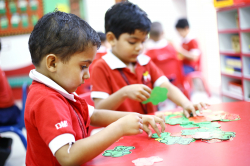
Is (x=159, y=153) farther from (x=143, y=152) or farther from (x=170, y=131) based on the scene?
(x=170, y=131)

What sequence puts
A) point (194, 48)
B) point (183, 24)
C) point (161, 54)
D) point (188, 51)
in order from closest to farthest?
1. point (161, 54)
2. point (194, 48)
3. point (188, 51)
4. point (183, 24)

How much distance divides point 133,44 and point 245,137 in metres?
0.78

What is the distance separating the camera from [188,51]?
409 centimetres

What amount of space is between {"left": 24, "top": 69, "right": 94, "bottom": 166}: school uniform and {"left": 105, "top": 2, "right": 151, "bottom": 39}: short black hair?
64cm

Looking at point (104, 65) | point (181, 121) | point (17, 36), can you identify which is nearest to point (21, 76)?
point (17, 36)

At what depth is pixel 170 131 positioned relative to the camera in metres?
0.94

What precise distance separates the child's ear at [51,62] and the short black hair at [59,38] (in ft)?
0.04

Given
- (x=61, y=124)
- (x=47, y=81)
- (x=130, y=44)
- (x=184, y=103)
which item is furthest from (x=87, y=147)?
(x=130, y=44)

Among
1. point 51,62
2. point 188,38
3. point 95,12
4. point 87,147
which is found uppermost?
point 95,12

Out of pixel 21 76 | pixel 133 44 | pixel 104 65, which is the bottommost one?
pixel 21 76

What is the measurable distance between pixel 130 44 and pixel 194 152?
803mm

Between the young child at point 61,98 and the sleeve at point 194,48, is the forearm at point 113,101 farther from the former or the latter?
A: the sleeve at point 194,48

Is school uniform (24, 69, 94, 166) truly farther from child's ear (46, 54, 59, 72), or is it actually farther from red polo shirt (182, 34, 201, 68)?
red polo shirt (182, 34, 201, 68)

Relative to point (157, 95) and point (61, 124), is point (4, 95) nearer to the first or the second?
point (157, 95)
